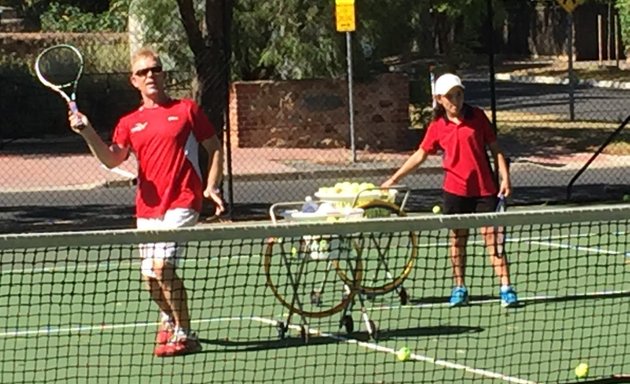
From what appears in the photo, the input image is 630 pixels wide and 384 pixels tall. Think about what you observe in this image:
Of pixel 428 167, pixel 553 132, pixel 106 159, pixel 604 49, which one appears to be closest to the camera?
pixel 106 159

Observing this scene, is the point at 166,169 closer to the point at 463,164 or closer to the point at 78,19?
the point at 463,164

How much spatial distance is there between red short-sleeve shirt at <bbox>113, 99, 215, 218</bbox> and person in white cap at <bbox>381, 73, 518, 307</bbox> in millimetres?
1776

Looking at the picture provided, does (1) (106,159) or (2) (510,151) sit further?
(2) (510,151)

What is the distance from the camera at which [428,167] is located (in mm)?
23391

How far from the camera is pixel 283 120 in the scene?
24734 millimetres

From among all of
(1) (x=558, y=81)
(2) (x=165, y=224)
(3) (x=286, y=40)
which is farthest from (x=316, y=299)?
(1) (x=558, y=81)

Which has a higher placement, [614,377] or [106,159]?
[106,159]

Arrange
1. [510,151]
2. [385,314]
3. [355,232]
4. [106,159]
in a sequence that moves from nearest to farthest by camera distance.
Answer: [355,232] → [106,159] → [385,314] → [510,151]

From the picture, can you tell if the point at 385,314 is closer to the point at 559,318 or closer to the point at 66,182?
the point at 559,318

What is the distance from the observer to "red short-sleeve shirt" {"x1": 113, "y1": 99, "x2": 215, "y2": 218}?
31.8ft

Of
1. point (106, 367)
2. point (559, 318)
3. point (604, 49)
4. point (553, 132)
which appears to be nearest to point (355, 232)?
point (106, 367)

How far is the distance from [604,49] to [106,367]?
47.0 metres

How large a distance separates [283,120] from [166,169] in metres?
15.1

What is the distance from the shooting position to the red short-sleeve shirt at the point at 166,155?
9688 mm
